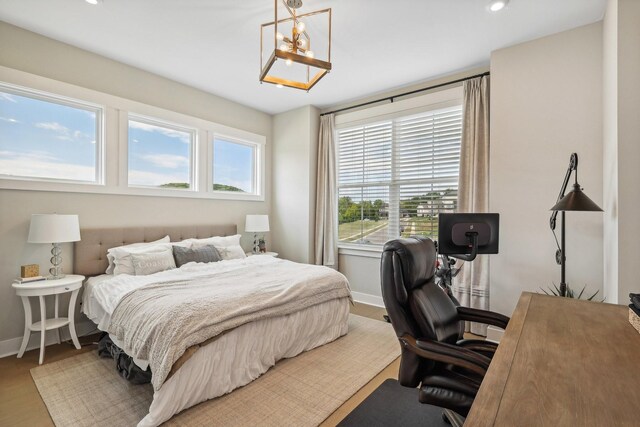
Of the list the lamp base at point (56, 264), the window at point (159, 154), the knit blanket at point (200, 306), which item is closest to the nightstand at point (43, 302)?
the lamp base at point (56, 264)

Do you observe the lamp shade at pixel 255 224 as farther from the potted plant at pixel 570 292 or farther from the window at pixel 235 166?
the potted plant at pixel 570 292

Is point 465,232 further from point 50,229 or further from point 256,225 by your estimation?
point 50,229

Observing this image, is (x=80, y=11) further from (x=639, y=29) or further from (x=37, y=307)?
(x=639, y=29)

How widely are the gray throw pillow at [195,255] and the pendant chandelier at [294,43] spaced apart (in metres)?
2.12

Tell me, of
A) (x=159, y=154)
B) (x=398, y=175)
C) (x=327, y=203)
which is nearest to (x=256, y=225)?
(x=327, y=203)

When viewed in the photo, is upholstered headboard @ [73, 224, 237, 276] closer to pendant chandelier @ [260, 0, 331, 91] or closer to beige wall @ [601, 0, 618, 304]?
pendant chandelier @ [260, 0, 331, 91]

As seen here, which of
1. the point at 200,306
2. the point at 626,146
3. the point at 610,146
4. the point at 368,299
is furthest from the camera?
the point at 368,299

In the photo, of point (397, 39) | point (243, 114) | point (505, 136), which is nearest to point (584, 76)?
point (505, 136)

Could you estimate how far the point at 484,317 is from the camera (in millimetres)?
1886

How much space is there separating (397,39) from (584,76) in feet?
5.50

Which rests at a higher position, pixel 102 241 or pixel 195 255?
pixel 102 241

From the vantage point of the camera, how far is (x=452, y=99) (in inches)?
145

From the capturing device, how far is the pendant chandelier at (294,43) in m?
2.19

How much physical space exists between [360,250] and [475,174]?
6.25 feet
